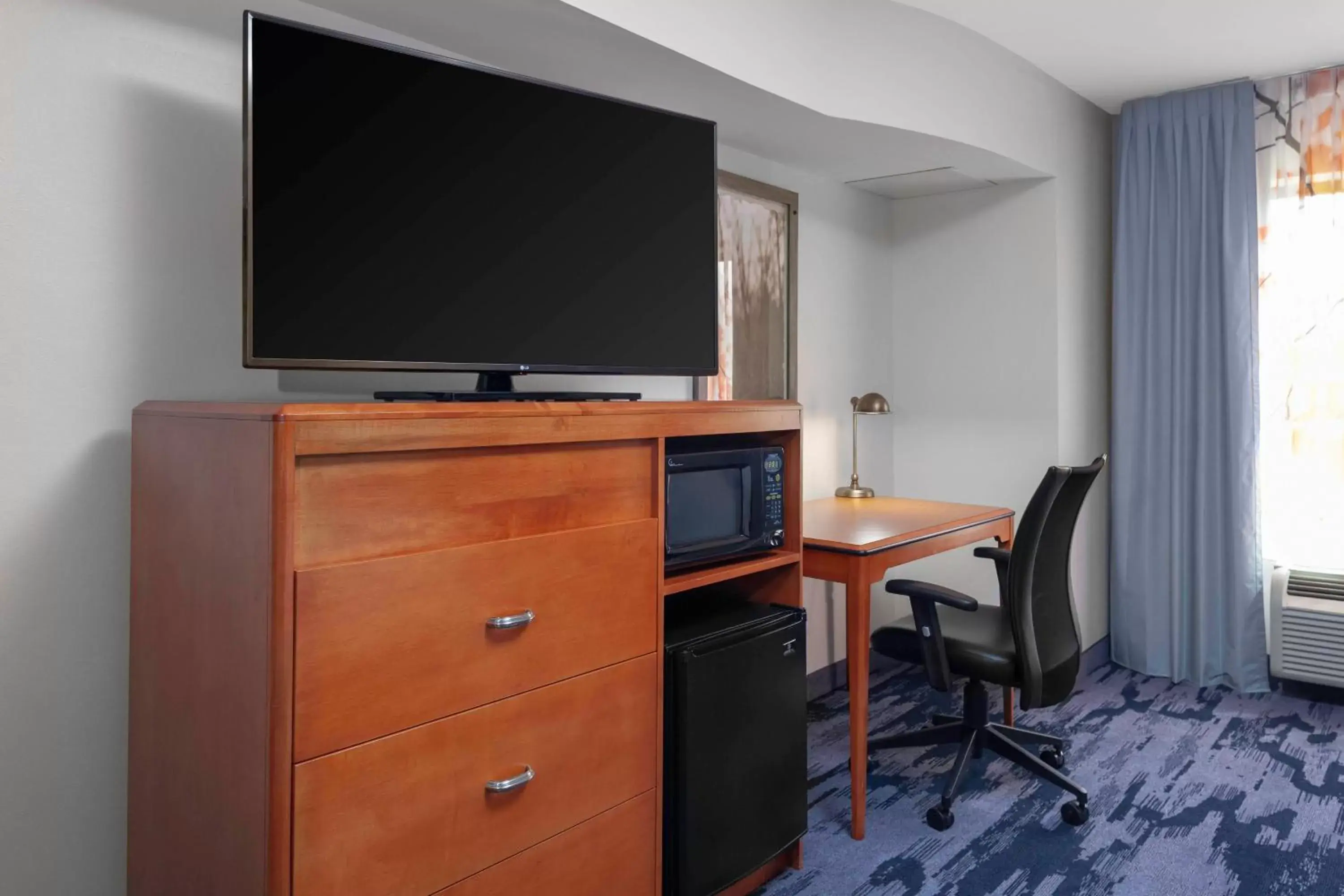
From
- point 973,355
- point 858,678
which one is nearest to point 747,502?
point 858,678

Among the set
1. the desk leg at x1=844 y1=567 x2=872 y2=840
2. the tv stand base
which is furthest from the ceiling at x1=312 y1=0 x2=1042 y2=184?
the desk leg at x1=844 y1=567 x2=872 y2=840

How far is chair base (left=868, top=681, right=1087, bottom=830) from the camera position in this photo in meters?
2.59

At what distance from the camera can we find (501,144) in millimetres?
1855

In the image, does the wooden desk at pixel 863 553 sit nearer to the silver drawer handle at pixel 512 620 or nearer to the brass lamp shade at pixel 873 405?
the brass lamp shade at pixel 873 405

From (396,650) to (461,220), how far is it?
2.88 ft

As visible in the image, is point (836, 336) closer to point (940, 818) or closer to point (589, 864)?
point (940, 818)

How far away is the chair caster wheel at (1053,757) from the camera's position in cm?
284

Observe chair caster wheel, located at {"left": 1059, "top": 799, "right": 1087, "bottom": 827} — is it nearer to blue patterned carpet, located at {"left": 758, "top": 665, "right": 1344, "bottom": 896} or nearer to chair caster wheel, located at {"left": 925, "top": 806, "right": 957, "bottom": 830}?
blue patterned carpet, located at {"left": 758, "top": 665, "right": 1344, "bottom": 896}

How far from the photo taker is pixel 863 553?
2.45m

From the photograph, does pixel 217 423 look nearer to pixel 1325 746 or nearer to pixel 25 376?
pixel 25 376

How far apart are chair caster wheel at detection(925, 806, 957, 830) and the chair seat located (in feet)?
1.27

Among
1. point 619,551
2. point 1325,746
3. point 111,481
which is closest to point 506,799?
point 619,551

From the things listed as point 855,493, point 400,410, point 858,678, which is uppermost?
point 400,410

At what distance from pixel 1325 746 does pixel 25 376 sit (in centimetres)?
392
